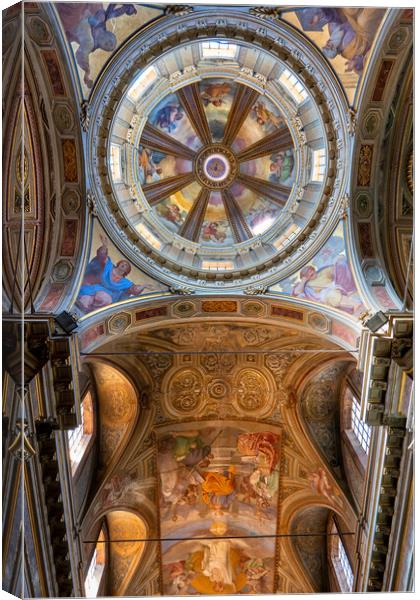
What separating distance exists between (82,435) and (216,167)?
920 cm

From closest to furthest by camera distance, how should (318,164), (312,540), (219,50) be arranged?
(219,50), (318,164), (312,540)

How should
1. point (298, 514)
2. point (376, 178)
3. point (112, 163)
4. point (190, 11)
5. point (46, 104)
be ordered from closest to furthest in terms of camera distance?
point (190, 11) < point (46, 104) < point (376, 178) < point (112, 163) < point (298, 514)

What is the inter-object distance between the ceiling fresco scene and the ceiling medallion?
5 cm

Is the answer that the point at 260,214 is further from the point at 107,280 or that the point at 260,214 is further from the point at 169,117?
the point at 107,280

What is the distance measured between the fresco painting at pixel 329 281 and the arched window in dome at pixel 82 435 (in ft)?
22.4

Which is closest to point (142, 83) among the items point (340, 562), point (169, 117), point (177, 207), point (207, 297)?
point (169, 117)

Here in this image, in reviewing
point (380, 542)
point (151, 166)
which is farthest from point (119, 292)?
point (380, 542)

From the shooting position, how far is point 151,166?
17047mm

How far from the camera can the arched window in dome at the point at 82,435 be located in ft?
52.0

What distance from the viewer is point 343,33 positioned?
1218cm

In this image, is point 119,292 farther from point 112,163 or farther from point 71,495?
point 71,495

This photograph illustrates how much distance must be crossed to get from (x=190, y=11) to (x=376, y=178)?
228 inches

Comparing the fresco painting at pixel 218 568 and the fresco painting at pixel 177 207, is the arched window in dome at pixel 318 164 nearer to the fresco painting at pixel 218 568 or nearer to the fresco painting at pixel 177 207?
the fresco painting at pixel 177 207

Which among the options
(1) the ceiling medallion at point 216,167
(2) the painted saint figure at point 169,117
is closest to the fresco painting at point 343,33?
(2) the painted saint figure at point 169,117
